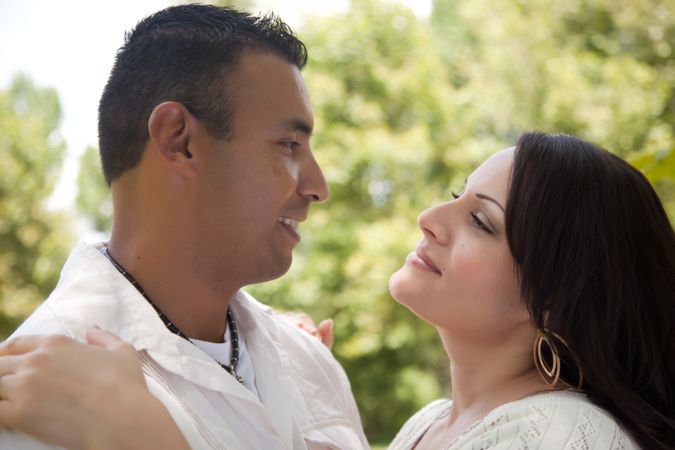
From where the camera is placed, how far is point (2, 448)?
4.21ft

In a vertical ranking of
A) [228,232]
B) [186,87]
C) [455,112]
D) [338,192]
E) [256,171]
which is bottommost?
[338,192]

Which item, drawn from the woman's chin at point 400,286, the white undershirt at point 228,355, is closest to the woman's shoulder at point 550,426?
the woman's chin at point 400,286

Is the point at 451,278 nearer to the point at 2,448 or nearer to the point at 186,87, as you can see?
the point at 186,87

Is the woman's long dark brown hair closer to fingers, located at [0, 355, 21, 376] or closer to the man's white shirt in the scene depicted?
the man's white shirt

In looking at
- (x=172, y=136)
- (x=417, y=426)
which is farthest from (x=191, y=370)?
(x=417, y=426)

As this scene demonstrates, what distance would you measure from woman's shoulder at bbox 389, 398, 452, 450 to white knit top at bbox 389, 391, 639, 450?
33 centimetres

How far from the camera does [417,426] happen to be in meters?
2.05

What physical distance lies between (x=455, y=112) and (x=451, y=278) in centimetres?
886

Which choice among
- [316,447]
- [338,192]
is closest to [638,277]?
[316,447]

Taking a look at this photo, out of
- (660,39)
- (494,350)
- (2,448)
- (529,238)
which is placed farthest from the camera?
(660,39)

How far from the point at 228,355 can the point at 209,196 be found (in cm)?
33

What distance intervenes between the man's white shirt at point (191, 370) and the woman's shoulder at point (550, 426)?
0.35 m

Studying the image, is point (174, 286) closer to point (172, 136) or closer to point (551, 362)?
point (172, 136)

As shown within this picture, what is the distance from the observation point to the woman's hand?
122cm
